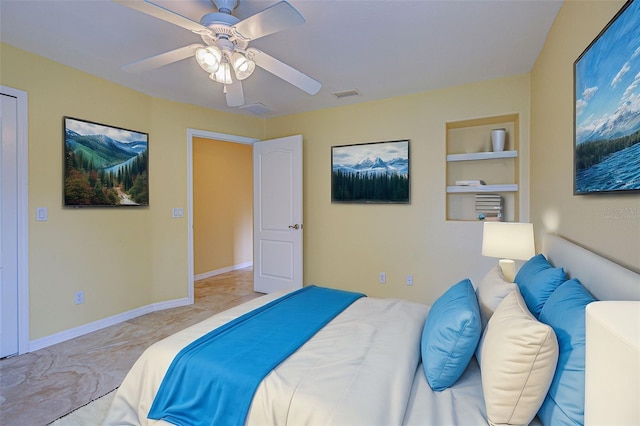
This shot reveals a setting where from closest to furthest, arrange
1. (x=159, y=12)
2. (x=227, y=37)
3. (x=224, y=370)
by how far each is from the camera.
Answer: (x=224, y=370), (x=159, y=12), (x=227, y=37)

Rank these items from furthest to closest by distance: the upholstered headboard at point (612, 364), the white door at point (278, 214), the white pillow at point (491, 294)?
the white door at point (278, 214)
the white pillow at point (491, 294)
the upholstered headboard at point (612, 364)

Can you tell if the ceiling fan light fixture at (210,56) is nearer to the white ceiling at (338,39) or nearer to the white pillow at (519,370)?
the white ceiling at (338,39)

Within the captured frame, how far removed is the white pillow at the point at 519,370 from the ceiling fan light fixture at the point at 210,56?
1.96 meters

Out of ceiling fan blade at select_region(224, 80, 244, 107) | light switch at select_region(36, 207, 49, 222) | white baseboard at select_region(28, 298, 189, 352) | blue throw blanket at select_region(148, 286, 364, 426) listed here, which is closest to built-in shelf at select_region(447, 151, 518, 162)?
ceiling fan blade at select_region(224, 80, 244, 107)

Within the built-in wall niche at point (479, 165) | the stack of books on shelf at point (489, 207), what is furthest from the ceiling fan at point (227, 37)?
the stack of books on shelf at point (489, 207)

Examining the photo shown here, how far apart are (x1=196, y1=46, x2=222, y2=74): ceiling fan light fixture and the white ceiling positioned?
10.3 inches

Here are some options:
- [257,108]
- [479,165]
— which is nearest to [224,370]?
[479,165]

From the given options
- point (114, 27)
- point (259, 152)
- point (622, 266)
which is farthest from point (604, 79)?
point (259, 152)

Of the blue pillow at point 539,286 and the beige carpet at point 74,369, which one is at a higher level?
the blue pillow at point 539,286

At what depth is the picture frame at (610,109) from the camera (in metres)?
1.03

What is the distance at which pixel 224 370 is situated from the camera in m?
1.29

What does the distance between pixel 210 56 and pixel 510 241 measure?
2.34 meters

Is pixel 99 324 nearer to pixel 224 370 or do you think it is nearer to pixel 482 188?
pixel 224 370

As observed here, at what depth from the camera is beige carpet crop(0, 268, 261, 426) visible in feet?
6.18
